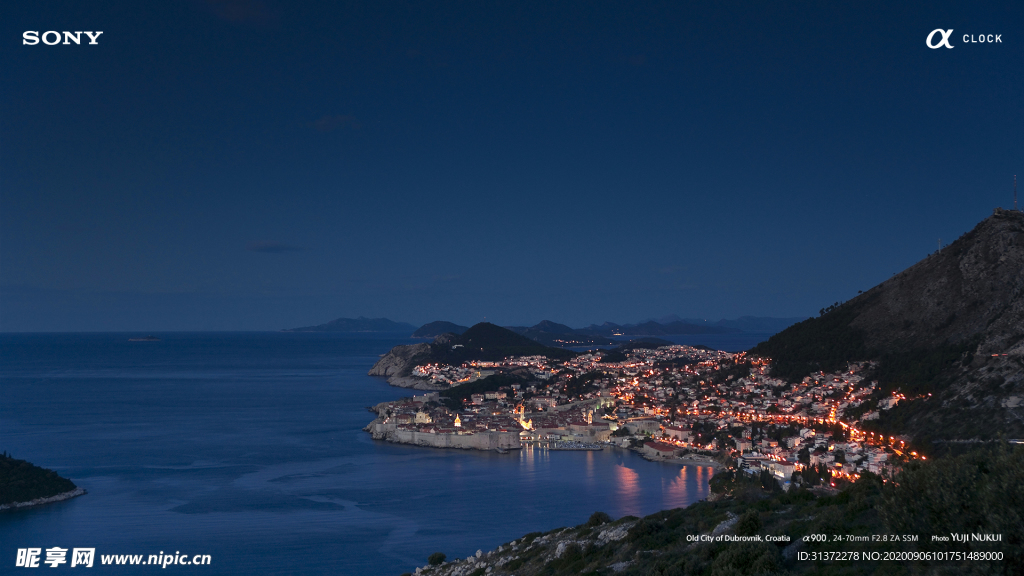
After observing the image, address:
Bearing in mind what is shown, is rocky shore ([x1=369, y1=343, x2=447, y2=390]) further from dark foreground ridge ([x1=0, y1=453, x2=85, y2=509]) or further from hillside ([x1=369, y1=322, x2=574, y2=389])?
dark foreground ridge ([x1=0, y1=453, x2=85, y2=509])

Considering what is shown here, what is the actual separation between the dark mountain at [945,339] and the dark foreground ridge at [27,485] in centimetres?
3008

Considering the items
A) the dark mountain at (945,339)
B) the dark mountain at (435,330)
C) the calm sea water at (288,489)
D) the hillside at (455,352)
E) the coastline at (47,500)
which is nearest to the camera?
the calm sea water at (288,489)

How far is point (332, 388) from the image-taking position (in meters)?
62.0

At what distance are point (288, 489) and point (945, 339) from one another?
29555 mm

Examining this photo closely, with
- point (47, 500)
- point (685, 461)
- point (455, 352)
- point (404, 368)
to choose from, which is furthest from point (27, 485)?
point (455, 352)

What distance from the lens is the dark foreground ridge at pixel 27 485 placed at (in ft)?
72.4

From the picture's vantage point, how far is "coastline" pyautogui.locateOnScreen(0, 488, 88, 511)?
21750 mm

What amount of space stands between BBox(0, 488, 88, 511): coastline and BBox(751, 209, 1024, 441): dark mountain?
2985cm

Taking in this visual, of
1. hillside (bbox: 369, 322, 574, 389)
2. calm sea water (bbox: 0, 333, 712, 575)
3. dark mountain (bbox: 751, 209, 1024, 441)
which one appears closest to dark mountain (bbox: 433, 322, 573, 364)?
hillside (bbox: 369, 322, 574, 389)

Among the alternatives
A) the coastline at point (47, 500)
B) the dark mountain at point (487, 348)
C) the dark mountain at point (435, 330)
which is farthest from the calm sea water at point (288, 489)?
the dark mountain at point (435, 330)

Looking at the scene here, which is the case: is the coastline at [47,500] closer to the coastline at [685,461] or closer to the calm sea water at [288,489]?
the calm sea water at [288,489]

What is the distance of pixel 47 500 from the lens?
22.9 meters

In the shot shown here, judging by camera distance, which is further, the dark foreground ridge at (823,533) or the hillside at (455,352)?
the hillside at (455,352)

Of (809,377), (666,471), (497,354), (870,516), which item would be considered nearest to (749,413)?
(809,377)
